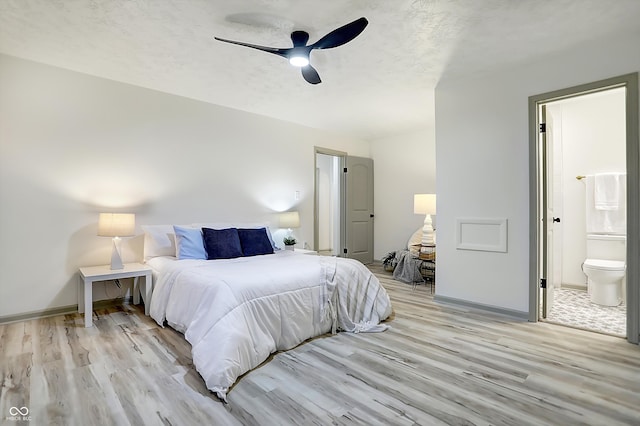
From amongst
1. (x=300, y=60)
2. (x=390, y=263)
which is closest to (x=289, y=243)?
(x=390, y=263)

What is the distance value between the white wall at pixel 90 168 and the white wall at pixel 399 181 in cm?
278

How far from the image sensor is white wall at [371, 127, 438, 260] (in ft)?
19.5

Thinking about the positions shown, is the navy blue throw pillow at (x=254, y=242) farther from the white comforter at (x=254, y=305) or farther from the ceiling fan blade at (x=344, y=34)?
the ceiling fan blade at (x=344, y=34)

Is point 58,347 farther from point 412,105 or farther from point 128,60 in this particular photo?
point 412,105

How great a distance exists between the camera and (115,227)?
11.0 feet

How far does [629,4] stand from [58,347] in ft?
16.0

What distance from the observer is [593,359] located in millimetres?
2404

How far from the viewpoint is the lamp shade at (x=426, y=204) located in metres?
4.92

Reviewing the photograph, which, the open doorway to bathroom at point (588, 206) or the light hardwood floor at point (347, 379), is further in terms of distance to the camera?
the open doorway to bathroom at point (588, 206)

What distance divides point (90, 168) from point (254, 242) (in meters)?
1.92

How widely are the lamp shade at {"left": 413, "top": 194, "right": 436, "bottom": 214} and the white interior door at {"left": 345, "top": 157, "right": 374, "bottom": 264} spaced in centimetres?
157

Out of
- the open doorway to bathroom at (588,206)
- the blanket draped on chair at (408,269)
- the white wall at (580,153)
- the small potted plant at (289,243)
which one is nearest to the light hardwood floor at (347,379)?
the open doorway to bathroom at (588,206)

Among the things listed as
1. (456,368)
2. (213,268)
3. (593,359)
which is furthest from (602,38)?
(213,268)

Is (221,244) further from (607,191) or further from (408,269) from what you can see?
(607,191)
